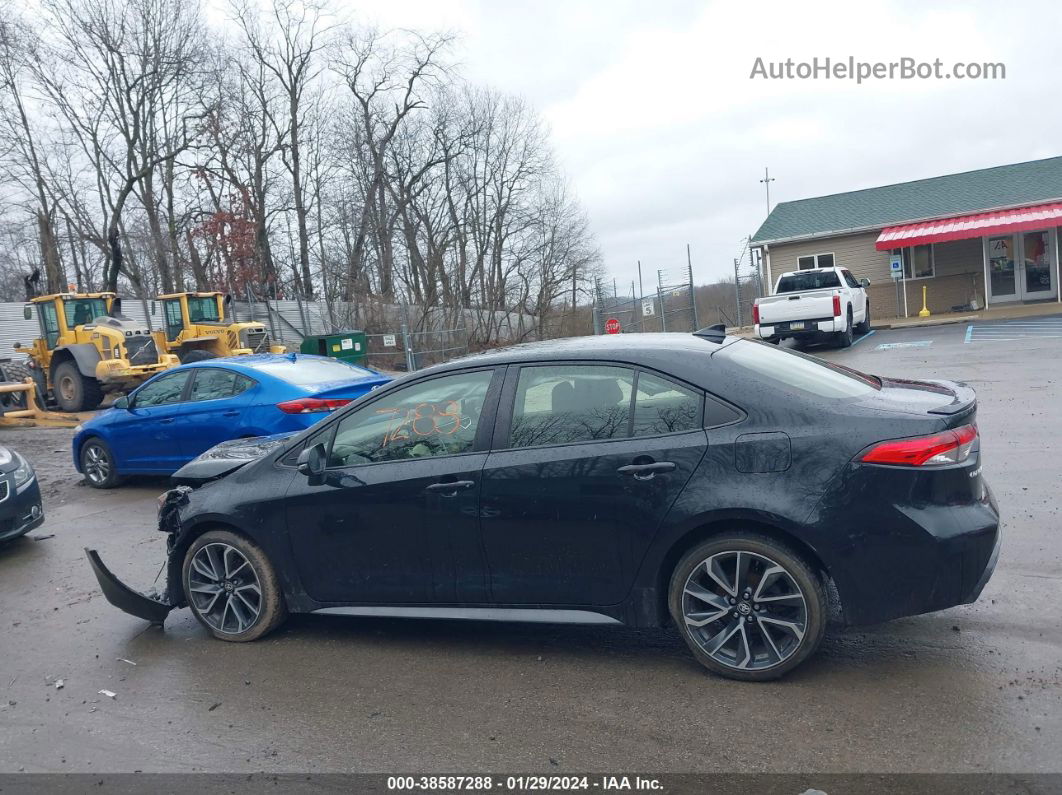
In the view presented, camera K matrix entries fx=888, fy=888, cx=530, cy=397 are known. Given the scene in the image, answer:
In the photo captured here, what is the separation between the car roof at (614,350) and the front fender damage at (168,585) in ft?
6.19

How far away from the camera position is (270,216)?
4119 cm

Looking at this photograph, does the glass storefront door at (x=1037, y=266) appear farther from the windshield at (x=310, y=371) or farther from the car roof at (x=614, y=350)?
the car roof at (x=614, y=350)

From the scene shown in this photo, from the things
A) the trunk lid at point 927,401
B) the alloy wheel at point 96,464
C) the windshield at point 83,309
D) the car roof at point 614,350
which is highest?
the windshield at point 83,309

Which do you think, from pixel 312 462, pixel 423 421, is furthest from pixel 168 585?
pixel 423 421

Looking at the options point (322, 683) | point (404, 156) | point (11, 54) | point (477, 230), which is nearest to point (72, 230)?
point (11, 54)

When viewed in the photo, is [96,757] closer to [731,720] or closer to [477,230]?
[731,720]

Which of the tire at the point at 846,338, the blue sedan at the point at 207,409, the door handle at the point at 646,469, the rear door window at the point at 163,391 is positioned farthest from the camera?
the tire at the point at 846,338

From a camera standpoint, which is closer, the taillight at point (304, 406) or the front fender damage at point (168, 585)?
the front fender damage at point (168, 585)

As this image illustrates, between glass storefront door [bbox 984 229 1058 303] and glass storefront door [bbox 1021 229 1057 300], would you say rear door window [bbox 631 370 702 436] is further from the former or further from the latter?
glass storefront door [bbox 1021 229 1057 300]

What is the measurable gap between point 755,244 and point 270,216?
22948 millimetres

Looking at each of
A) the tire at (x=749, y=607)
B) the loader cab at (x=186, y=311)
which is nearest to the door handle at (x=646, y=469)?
the tire at (x=749, y=607)

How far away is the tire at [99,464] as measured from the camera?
10.2 meters

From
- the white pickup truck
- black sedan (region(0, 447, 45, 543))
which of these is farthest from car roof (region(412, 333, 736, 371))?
the white pickup truck

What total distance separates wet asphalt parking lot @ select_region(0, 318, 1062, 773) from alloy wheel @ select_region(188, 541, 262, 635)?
6.0 inches
